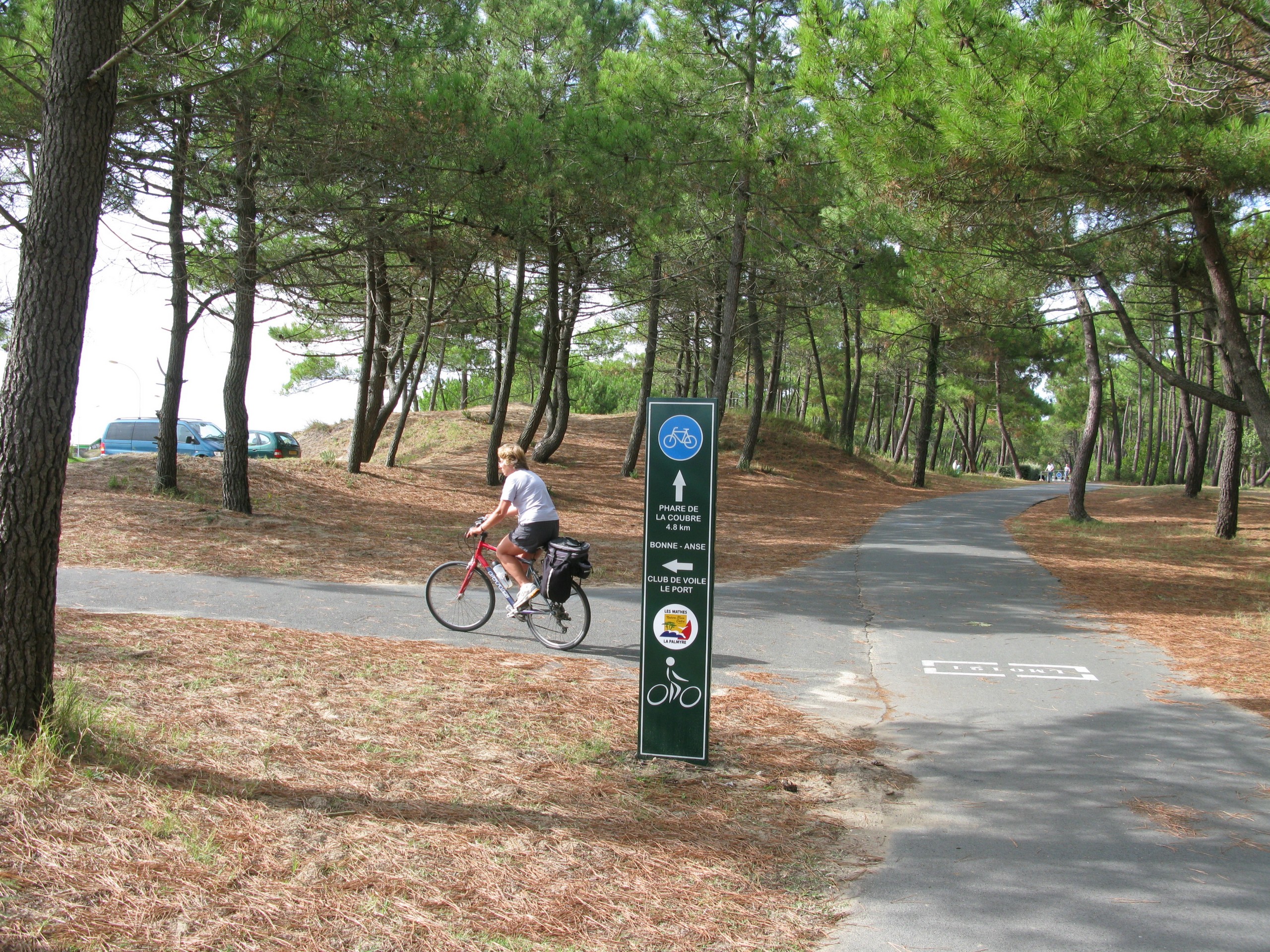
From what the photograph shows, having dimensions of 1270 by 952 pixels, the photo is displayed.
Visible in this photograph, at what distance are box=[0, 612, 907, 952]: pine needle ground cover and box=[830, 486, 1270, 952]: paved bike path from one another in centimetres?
35

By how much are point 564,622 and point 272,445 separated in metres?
23.1

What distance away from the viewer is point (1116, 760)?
525 cm

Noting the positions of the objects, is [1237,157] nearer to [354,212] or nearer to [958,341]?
[354,212]

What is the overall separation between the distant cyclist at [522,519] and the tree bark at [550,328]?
12.7m

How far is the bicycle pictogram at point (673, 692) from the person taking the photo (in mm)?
4957

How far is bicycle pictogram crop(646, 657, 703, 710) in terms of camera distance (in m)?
4.96

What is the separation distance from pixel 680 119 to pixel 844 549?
27.2 ft

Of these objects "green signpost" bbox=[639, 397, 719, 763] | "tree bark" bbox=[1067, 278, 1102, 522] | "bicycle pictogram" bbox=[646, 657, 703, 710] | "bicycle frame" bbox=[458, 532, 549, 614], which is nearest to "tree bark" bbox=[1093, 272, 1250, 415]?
"tree bark" bbox=[1067, 278, 1102, 522]

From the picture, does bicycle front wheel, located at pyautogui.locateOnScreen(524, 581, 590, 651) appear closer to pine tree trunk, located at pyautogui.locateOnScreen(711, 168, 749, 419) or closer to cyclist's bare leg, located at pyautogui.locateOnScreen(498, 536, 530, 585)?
cyclist's bare leg, located at pyautogui.locateOnScreen(498, 536, 530, 585)

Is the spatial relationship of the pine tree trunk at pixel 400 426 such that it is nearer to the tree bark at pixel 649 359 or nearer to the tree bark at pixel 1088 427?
→ the tree bark at pixel 649 359

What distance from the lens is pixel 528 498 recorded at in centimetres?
749

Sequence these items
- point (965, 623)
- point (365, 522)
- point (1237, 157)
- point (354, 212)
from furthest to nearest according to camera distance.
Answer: point (365, 522) < point (354, 212) < point (965, 623) < point (1237, 157)

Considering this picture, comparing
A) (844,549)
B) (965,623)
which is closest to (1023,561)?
(844,549)

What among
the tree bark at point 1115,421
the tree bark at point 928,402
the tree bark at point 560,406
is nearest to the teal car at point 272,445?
the tree bark at point 560,406
